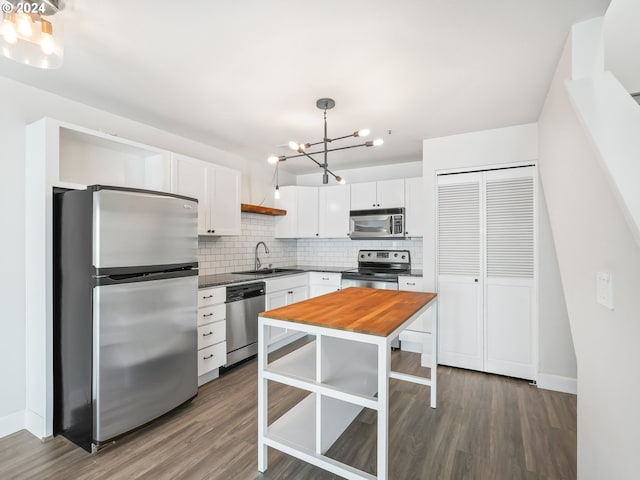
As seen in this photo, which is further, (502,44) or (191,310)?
(191,310)

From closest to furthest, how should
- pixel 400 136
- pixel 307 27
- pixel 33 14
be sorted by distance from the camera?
1. pixel 33 14
2. pixel 307 27
3. pixel 400 136

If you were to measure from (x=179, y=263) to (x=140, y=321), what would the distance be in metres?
0.51

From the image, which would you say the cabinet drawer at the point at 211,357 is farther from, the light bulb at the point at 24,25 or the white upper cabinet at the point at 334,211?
the light bulb at the point at 24,25

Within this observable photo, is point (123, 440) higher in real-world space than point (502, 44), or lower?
lower

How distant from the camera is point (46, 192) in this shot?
2215 mm

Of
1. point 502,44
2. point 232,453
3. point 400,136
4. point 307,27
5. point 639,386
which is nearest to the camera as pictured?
point 639,386

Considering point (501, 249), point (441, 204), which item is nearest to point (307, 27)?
point (441, 204)

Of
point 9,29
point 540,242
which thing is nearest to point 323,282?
point 540,242

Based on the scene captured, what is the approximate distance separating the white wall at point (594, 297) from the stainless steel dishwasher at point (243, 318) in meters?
2.84

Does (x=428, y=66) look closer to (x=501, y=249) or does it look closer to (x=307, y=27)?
(x=307, y=27)

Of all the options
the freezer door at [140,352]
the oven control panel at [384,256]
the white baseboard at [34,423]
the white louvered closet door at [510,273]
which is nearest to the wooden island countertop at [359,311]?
the freezer door at [140,352]

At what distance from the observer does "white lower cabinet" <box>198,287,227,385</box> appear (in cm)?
298

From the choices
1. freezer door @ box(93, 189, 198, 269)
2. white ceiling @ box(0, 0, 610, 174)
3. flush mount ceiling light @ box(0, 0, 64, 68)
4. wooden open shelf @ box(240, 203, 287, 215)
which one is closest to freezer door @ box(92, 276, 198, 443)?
freezer door @ box(93, 189, 198, 269)

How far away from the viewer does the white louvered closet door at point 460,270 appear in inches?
132
